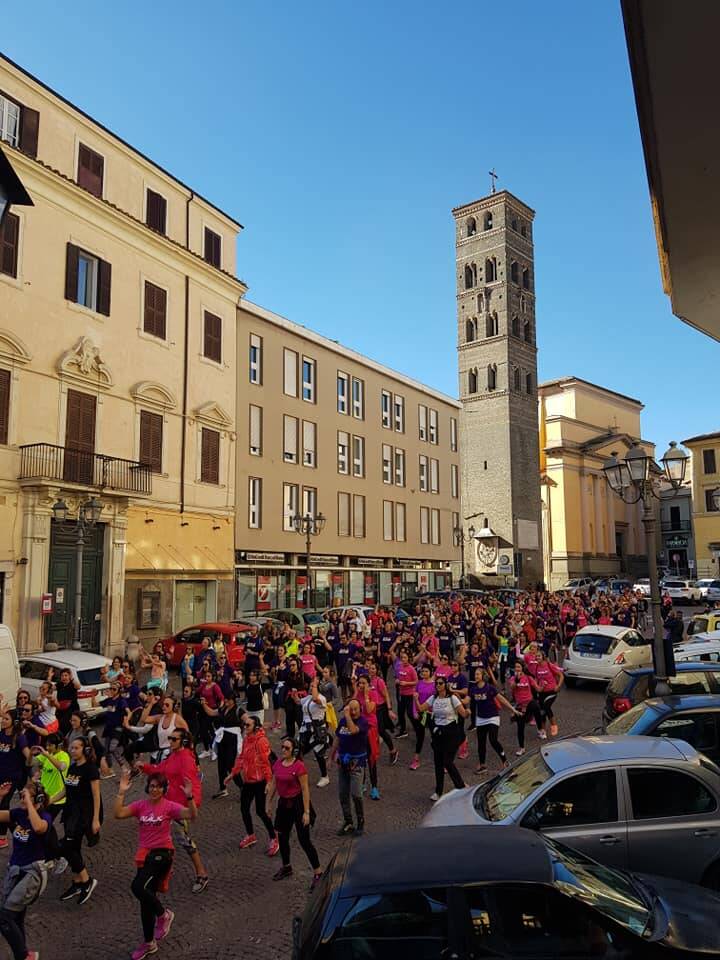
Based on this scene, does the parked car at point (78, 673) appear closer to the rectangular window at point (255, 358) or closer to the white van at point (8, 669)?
the white van at point (8, 669)

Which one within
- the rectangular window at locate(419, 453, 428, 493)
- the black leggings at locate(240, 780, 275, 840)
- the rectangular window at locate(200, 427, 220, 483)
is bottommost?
the black leggings at locate(240, 780, 275, 840)

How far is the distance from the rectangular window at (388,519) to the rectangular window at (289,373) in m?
9.81

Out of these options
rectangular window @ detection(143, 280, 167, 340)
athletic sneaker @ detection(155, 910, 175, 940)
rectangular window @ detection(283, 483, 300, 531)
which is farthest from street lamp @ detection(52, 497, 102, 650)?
athletic sneaker @ detection(155, 910, 175, 940)

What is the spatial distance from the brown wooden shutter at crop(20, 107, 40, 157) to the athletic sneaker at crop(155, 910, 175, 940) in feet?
77.8

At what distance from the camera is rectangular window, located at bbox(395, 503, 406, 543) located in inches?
1690

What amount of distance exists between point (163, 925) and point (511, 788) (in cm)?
343

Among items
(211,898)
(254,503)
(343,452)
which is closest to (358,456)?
(343,452)

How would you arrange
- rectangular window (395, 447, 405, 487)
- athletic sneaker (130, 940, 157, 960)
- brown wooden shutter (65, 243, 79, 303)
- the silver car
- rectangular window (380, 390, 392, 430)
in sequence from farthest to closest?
1. rectangular window (395, 447, 405, 487)
2. rectangular window (380, 390, 392, 430)
3. brown wooden shutter (65, 243, 79, 303)
4. the silver car
5. athletic sneaker (130, 940, 157, 960)

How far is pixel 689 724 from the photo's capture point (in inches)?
319

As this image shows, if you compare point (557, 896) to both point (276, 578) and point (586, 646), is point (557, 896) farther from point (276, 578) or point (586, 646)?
point (276, 578)

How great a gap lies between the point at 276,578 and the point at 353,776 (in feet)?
81.7

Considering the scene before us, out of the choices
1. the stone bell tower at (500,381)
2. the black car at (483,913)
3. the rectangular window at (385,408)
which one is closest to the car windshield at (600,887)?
the black car at (483,913)

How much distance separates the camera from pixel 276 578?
33656mm

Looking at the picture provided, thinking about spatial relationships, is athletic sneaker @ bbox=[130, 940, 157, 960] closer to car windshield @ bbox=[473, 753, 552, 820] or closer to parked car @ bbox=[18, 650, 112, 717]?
car windshield @ bbox=[473, 753, 552, 820]
